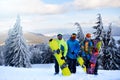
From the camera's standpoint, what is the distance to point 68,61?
18.7 meters

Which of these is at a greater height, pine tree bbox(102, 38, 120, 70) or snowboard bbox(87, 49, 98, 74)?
snowboard bbox(87, 49, 98, 74)

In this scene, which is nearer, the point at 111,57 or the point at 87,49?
the point at 87,49

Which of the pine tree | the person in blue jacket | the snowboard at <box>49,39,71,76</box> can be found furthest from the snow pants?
the pine tree

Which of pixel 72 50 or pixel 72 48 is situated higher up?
pixel 72 48

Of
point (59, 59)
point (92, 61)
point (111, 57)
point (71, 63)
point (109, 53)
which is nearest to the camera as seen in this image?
point (59, 59)

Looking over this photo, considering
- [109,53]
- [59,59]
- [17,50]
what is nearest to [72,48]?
[59,59]

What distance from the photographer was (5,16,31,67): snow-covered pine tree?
60781 millimetres

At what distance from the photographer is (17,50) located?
61.0m

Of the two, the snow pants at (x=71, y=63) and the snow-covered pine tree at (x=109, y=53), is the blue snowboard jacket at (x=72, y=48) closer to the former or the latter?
the snow pants at (x=71, y=63)

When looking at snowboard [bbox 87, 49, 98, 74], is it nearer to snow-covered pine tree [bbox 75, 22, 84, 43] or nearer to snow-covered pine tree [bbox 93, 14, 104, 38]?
snow-covered pine tree [bbox 93, 14, 104, 38]

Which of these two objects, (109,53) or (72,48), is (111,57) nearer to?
(109,53)

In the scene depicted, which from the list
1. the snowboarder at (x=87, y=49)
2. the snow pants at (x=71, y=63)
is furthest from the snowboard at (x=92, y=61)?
the snow pants at (x=71, y=63)

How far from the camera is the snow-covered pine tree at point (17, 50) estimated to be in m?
60.8

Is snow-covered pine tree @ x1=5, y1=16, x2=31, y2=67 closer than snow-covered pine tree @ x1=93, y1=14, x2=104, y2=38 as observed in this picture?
No
